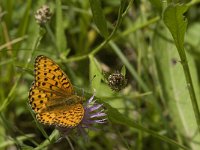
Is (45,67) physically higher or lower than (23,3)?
lower

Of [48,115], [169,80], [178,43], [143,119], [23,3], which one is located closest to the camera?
[48,115]

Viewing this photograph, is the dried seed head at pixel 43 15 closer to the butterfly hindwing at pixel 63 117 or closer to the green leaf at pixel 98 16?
the green leaf at pixel 98 16

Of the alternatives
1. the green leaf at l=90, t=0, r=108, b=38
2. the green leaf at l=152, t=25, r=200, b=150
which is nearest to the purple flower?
the green leaf at l=90, t=0, r=108, b=38

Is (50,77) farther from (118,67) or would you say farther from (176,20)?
(118,67)

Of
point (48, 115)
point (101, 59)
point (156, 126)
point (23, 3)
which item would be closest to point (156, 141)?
point (156, 126)

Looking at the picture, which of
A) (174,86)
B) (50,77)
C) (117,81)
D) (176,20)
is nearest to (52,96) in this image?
(50,77)

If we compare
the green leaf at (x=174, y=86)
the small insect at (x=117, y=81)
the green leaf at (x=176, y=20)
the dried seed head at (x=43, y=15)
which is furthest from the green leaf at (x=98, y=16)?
the green leaf at (x=174, y=86)

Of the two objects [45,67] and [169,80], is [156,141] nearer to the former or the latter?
[169,80]
